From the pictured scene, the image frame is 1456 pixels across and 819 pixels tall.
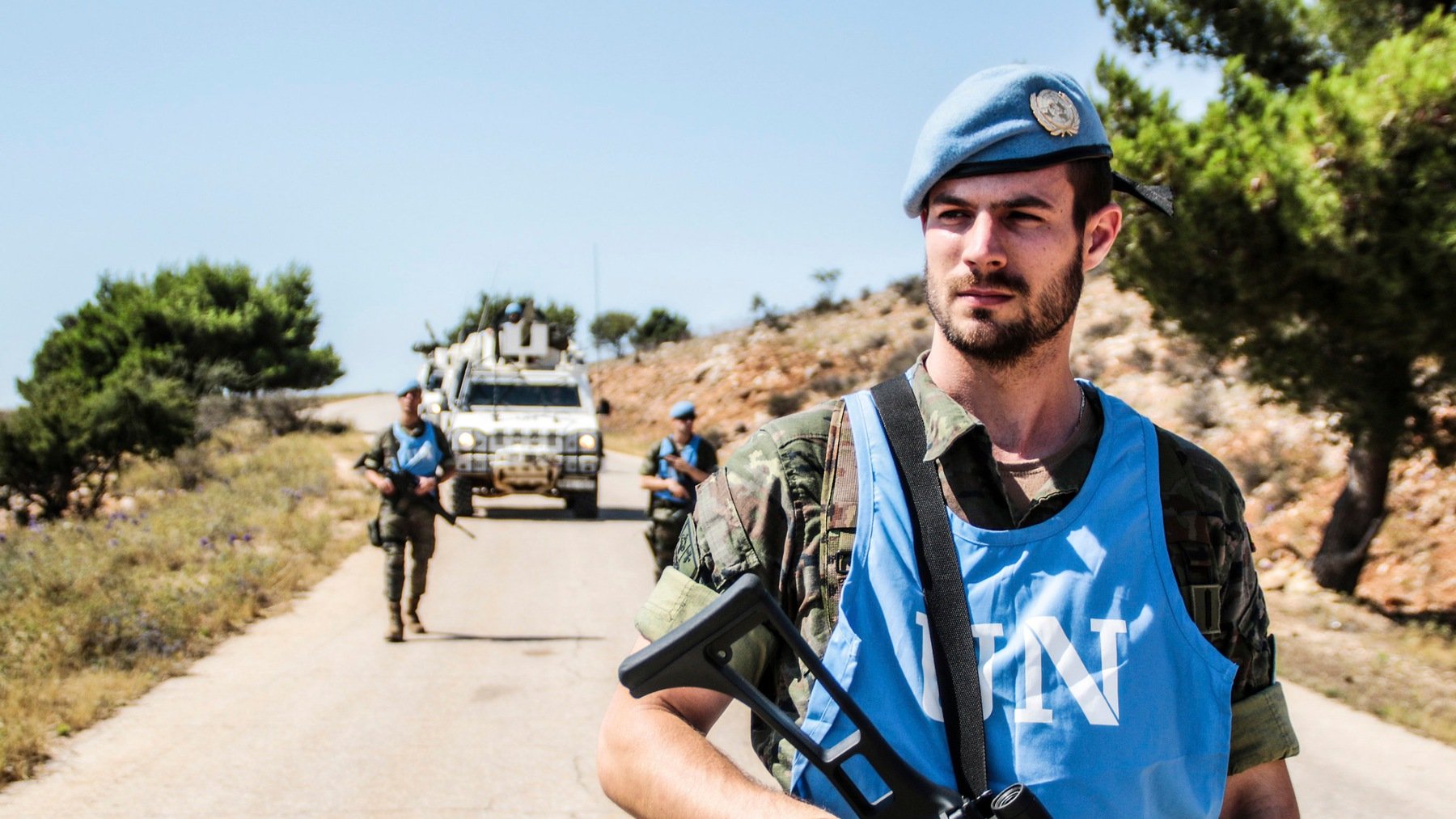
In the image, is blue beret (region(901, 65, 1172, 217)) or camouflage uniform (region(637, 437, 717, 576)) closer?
blue beret (region(901, 65, 1172, 217))

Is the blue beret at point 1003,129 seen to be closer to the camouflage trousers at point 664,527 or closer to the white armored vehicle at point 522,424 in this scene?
the camouflage trousers at point 664,527

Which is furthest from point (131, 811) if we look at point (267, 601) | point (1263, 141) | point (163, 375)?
point (163, 375)

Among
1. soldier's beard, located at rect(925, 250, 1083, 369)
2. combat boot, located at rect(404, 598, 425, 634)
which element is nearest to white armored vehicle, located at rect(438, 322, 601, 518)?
combat boot, located at rect(404, 598, 425, 634)

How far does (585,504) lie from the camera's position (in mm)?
16562

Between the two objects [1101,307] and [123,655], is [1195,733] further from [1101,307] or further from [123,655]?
[1101,307]

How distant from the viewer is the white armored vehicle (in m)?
15.8

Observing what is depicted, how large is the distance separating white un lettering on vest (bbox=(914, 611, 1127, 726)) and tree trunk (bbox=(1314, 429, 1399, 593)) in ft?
33.7

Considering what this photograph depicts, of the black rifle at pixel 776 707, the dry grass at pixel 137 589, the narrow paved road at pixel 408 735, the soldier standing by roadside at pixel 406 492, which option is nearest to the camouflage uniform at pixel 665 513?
the narrow paved road at pixel 408 735

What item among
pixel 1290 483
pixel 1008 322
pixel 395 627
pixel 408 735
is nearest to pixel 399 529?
pixel 395 627

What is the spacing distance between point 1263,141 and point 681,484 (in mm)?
5193

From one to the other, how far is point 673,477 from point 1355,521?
6488 mm

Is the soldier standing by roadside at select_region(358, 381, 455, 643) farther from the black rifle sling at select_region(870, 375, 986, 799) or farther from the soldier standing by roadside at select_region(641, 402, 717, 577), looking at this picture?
the black rifle sling at select_region(870, 375, 986, 799)

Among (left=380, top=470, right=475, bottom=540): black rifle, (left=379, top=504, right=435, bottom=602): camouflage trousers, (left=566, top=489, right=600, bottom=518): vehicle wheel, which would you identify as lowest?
(left=566, top=489, right=600, bottom=518): vehicle wheel

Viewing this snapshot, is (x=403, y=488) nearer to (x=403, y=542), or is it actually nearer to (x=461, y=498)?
(x=403, y=542)
